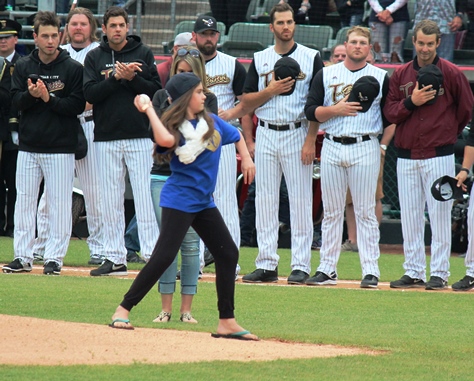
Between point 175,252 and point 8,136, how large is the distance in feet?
22.9

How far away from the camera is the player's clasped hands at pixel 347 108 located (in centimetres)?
930

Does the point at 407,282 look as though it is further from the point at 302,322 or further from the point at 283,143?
the point at 302,322

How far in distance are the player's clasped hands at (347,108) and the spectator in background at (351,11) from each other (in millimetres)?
6949

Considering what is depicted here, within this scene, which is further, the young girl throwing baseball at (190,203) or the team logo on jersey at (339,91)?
the team logo on jersey at (339,91)

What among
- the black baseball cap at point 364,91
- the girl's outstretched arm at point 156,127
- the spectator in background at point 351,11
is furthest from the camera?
the spectator in background at point 351,11

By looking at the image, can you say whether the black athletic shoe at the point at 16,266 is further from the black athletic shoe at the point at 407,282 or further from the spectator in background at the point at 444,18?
the spectator in background at the point at 444,18

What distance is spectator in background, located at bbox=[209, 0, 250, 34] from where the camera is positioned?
16.9 m

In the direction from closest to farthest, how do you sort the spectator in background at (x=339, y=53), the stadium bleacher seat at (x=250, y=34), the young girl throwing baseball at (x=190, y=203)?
1. the young girl throwing baseball at (x=190, y=203)
2. the spectator in background at (x=339, y=53)
3. the stadium bleacher seat at (x=250, y=34)

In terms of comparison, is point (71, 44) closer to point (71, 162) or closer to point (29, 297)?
point (71, 162)

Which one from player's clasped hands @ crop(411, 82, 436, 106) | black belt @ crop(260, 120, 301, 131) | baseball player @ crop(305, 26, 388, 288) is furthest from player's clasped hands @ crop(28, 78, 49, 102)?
player's clasped hands @ crop(411, 82, 436, 106)

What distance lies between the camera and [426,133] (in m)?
9.45

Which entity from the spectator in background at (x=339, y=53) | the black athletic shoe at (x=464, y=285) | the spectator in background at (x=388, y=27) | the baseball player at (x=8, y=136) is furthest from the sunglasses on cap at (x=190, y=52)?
the spectator in background at (x=388, y=27)

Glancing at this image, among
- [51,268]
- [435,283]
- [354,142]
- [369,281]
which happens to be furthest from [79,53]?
[435,283]

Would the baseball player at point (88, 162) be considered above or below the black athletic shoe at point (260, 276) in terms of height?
above
